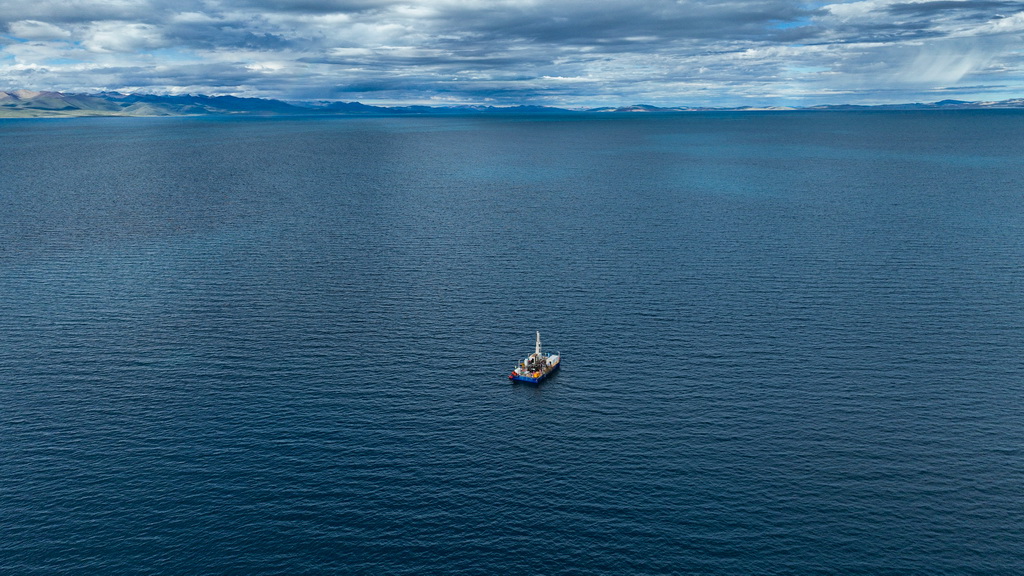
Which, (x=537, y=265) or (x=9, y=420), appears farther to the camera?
(x=537, y=265)

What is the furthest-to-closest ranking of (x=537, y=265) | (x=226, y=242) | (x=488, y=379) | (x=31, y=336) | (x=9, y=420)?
(x=226, y=242) < (x=537, y=265) < (x=31, y=336) < (x=488, y=379) < (x=9, y=420)

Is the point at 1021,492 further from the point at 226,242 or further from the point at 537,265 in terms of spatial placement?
the point at 226,242

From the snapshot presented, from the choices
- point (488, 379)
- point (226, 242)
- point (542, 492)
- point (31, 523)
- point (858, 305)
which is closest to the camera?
point (31, 523)

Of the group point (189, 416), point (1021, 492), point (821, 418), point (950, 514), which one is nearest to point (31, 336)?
point (189, 416)

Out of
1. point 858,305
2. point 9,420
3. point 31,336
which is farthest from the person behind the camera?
point 858,305

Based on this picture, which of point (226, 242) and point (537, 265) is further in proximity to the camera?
point (226, 242)

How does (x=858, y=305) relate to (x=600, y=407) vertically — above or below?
above

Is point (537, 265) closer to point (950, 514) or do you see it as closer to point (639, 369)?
point (639, 369)

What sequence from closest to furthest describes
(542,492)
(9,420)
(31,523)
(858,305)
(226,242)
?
(31,523) < (542,492) < (9,420) < (858,305) < (226,242)

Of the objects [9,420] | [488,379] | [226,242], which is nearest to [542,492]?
[488,379]
